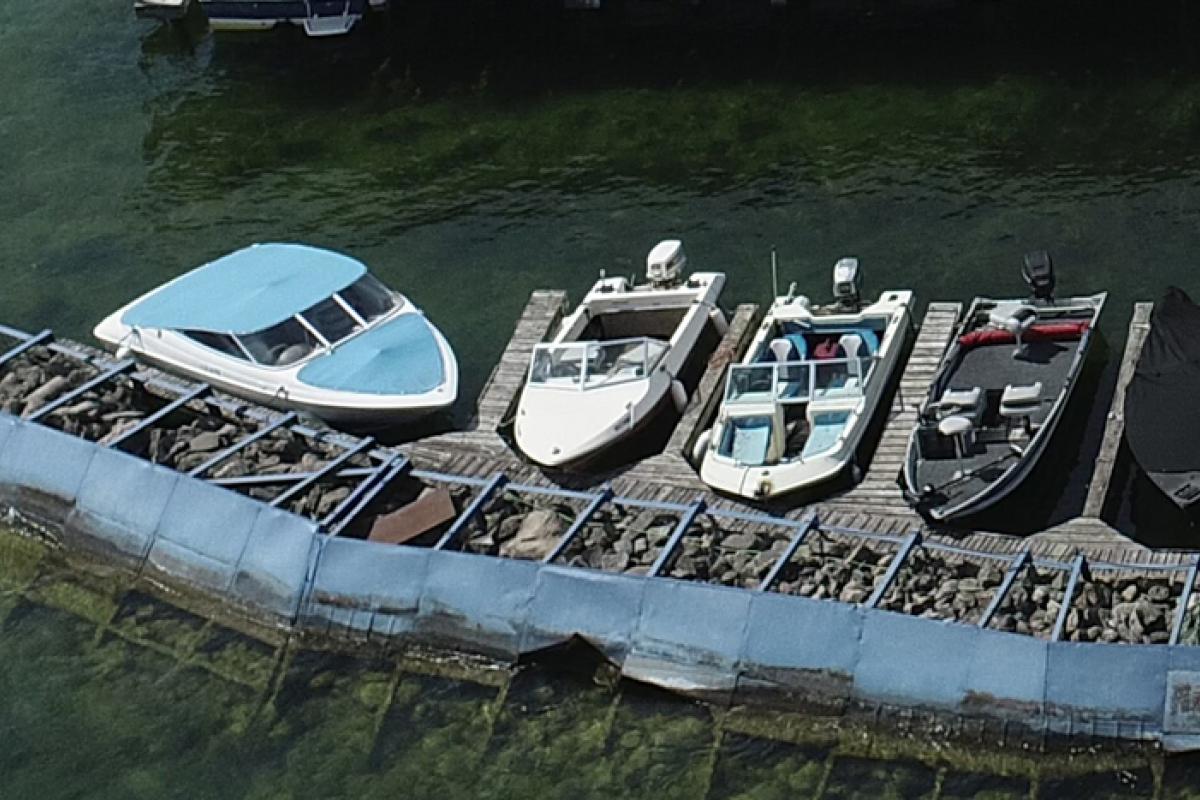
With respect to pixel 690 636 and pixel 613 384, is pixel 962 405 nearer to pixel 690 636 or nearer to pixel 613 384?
pixel 613 384

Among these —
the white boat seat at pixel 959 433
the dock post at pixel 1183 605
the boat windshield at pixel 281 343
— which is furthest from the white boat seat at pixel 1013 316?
the boat windshield at pixel 281 343

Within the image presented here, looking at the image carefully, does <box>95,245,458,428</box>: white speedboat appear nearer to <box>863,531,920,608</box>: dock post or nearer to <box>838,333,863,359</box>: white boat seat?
<box>838,333,863,359</box>: white boat seat

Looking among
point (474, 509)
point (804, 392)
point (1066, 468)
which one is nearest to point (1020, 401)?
point (1066, 468)

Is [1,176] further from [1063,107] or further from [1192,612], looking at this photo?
[1192,612]

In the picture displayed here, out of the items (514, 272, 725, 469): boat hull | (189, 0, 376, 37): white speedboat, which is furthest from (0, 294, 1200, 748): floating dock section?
(189, 0, 376, 37): white speedboat

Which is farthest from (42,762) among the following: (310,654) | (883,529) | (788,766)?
(883,529)

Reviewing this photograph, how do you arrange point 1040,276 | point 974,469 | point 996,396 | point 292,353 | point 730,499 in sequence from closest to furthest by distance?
point 974,469 < point 730,499 < point 996,396 < point 1040,276 < point 292,353
